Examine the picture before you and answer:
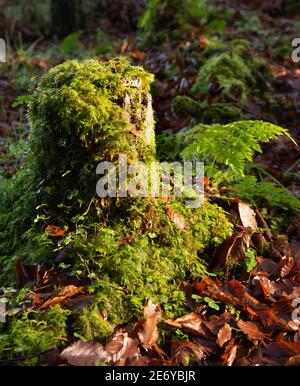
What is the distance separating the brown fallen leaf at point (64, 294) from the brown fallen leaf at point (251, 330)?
2.87ft

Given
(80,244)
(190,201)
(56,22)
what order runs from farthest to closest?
(56,22) < (190,201) < (80,244)

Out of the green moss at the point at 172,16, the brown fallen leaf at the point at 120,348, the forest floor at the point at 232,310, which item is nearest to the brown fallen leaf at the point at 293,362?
the forest floor at the point at 232,310

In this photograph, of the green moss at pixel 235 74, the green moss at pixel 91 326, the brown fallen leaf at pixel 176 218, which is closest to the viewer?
the green moss at pixel 91 326

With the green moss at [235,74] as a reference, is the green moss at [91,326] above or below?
below

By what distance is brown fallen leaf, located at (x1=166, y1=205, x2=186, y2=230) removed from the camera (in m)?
2.85

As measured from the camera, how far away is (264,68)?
620cm

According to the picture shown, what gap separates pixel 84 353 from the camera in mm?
2178

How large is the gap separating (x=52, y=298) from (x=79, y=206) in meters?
0.58

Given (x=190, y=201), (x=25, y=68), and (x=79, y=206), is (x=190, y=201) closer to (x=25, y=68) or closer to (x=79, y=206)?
(x=79, y=206)

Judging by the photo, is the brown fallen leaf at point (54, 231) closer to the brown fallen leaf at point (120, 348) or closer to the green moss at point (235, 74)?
the brown fallen leaf at point (120, 348)

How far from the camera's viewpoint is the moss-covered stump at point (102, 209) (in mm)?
2566

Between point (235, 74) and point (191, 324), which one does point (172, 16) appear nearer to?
point (235, 74)
